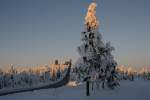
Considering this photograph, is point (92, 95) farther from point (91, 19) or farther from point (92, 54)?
point (91, 19)

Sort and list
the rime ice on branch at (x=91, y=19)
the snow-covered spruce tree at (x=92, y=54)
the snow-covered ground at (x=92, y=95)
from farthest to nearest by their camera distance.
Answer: the rime ice on branch at (x=91, y=19), the snow-covered spruce tree at (x=92, y=54), the snow-covered ground at (x=92, y=95)

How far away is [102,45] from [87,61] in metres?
4.39

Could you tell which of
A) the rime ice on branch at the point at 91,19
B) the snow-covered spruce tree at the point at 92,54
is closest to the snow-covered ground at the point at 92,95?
the snow-covered spruce tree at the point at 92,54

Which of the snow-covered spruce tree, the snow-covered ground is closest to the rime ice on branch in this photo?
the snow-covered spruce tree

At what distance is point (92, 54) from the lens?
47000 millimetres

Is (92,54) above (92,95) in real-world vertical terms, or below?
above

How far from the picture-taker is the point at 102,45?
48938 mm

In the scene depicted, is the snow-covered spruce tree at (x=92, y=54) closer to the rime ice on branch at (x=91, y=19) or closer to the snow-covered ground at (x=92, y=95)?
the rime ice on branch at (x=91, y=19)

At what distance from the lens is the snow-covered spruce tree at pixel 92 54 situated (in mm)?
46438

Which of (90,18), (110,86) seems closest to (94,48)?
(90,18)

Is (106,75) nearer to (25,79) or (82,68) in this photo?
(82,68)

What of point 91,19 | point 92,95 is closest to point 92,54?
point 91,19

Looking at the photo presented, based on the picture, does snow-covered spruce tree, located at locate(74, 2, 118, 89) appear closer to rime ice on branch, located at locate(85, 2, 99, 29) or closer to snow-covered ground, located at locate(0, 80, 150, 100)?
rime ice on branch, located at locate(85, 2, 99, 29)

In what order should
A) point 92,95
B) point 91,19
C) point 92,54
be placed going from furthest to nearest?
point 91,19 < point 92,54 < point 92,95
